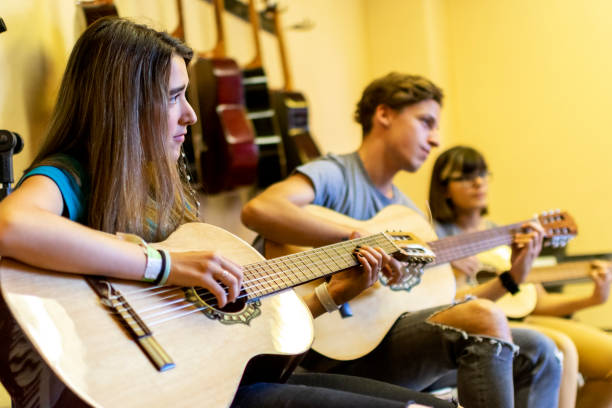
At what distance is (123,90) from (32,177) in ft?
0.78

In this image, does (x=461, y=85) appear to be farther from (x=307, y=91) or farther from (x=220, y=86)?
(x=220, y=86)

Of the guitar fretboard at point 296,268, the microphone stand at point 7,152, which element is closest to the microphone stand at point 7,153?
the microphone stand at point 7,152

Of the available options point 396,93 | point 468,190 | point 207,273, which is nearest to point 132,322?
point 207,273

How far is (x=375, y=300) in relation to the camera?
1710 mm

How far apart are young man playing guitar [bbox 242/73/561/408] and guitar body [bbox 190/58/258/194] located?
1.12ft

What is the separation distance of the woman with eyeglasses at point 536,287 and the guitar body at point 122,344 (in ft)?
4.13

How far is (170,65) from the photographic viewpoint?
4.12ft

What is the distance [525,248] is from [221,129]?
1.12 m

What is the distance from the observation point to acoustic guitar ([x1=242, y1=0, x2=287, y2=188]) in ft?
7.93

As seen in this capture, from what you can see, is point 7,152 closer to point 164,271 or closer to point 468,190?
point 164,271

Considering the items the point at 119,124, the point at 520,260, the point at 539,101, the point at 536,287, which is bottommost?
the point at 536,287

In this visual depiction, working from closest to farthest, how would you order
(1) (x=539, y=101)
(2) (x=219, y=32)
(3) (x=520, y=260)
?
1. (3) (x=520, y=260)
2. (2) (x=219, y=32)
3. (1) (x=539, y=101)

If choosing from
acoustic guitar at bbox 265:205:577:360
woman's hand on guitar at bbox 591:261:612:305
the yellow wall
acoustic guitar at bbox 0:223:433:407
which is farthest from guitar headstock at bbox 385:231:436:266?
the yellow wall

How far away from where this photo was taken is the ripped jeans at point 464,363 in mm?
1492
